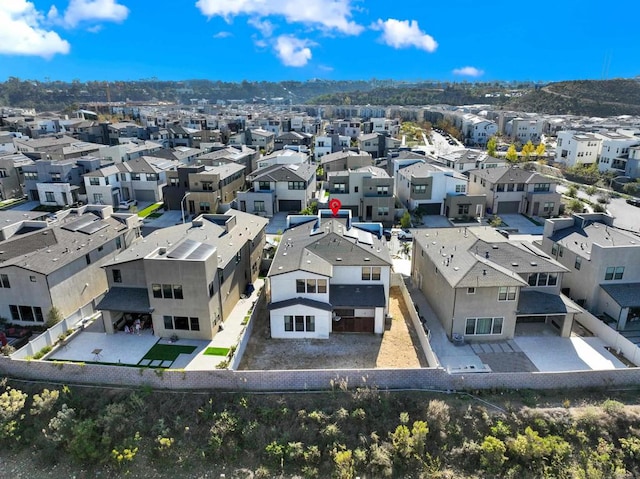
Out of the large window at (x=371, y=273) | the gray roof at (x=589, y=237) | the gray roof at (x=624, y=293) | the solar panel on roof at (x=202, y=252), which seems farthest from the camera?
the gray roof at (x=589, y=237)

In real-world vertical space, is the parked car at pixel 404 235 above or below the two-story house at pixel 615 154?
below

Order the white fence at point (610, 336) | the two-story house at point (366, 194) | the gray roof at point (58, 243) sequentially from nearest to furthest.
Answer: the white fence at point (610, 336), the gray roof at point (58, 243), the two-story house at point (366, 194)

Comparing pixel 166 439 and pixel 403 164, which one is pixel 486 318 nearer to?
pixel 166 439

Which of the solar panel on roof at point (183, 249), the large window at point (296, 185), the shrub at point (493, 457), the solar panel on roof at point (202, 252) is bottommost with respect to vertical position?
the shrub at point (493, 457)

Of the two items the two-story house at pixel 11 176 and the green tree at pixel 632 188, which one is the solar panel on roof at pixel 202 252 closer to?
the two-story house at pixel 11 176

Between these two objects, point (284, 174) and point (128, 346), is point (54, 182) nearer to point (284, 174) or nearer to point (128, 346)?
point (284, 174)

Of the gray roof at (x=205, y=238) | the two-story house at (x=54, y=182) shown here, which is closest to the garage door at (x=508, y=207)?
the gray roof at (x=205, y=238)

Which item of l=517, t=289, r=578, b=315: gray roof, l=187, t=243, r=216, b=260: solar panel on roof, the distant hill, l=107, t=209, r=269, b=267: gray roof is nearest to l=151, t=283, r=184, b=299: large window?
l=187, t=243, r=216, b=260: solar panel on roof

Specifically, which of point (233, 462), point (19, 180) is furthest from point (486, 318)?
point (19, 180)
